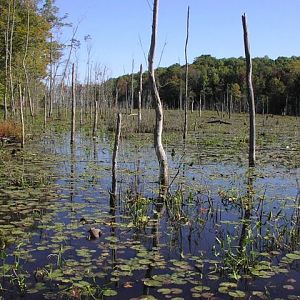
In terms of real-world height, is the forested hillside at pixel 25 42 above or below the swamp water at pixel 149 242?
above

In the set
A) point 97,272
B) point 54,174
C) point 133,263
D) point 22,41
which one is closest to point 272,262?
point 133,263

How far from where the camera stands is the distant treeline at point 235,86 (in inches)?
2633

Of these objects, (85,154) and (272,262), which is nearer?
(272,262)

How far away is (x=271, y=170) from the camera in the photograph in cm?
1326

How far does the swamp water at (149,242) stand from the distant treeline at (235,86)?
52277 mm

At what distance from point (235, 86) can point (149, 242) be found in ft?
236

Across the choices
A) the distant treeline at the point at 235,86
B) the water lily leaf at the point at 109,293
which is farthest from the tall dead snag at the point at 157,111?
the distant treeline at the point at 235,86

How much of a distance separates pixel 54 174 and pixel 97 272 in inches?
281

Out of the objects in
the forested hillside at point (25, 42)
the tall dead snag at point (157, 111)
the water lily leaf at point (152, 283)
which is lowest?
the water lily leaf at point (152, 283)

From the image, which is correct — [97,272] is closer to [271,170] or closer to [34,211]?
[34,211]

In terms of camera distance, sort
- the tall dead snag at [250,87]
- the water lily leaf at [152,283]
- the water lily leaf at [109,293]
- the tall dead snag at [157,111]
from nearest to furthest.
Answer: the water lily leaf at [109,293]
the water lily leaf at [152,283]
the tall dead snag at [157,111]
the tall dead snag at [250,87]

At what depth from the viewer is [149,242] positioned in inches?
247

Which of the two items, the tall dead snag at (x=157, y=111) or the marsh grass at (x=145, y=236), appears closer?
the marsh grass at (x=145, y=236)

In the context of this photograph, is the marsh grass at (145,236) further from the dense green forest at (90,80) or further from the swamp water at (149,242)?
the dense green forest at (90,80)
